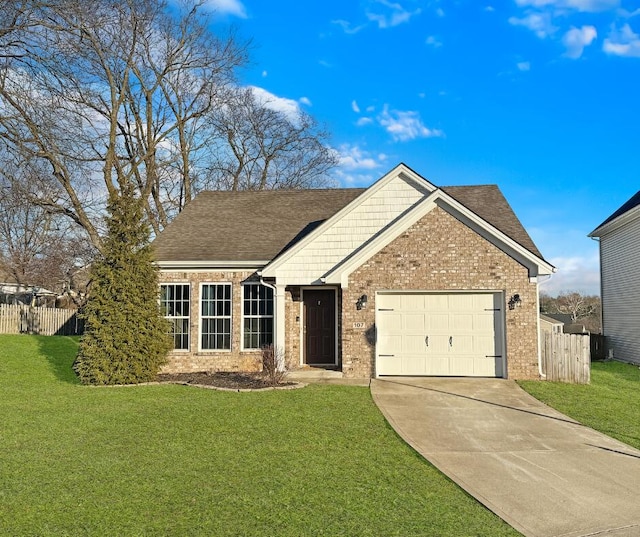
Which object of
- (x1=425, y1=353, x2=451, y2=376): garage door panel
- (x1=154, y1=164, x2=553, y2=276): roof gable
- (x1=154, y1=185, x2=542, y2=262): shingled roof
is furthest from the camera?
(x1=154, y1=185, x2=542, y2=262): shingled roof

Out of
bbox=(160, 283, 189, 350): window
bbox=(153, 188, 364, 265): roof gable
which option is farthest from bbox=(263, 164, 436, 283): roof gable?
bbox=(160, 283, 189, 350): window

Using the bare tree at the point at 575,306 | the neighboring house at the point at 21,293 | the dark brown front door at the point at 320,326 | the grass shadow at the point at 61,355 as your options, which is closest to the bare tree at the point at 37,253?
the neighboring house at the point at 21,293

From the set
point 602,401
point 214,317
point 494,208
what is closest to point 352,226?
point 214,317

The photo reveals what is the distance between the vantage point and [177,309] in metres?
15.8

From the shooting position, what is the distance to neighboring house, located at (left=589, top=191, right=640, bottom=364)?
2003cm

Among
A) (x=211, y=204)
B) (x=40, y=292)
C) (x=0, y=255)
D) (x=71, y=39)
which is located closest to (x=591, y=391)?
(x=211, y=204)

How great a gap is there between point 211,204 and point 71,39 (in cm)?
966

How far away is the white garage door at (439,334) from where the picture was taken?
45.6 ft

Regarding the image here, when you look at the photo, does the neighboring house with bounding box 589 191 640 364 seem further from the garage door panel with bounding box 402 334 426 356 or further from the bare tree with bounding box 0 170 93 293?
the bare tree with bounding box 0 170 93 293

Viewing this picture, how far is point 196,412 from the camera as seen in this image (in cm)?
967

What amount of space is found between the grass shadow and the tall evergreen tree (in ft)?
4.19

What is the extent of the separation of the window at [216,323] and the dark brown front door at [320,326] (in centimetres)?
234

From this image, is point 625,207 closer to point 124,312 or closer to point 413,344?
point 413,344

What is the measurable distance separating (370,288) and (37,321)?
66.3ft
